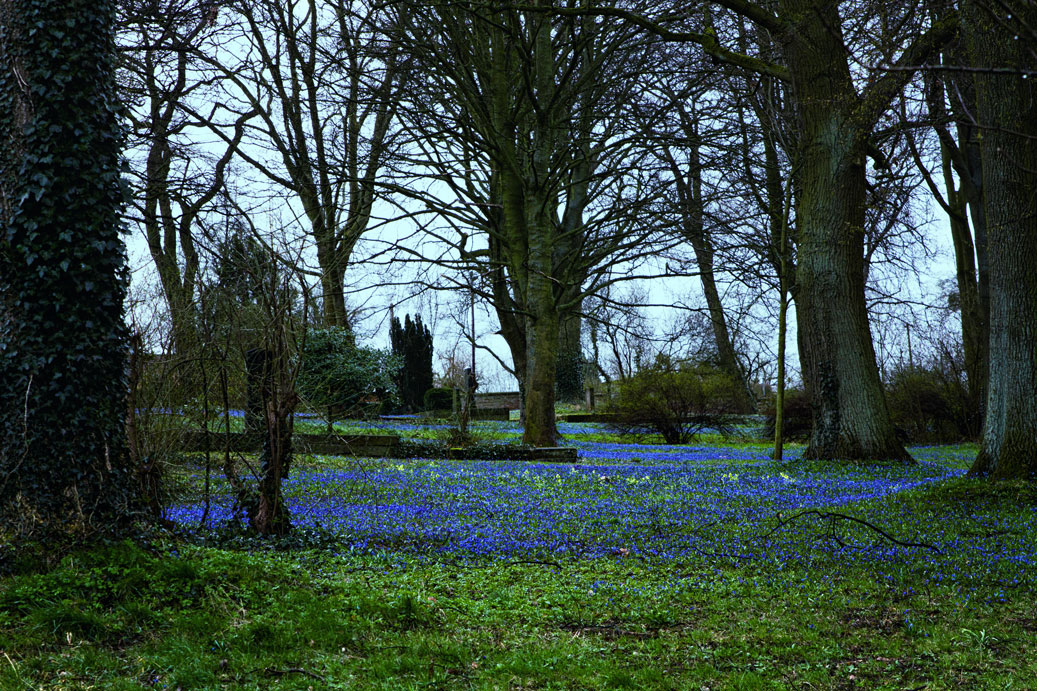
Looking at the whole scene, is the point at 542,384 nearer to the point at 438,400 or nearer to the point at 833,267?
the point at 833,267

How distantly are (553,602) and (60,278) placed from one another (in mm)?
4247

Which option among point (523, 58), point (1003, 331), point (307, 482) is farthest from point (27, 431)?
point (523, 58)

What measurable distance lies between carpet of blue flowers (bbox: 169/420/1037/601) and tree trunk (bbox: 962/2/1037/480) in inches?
41.5

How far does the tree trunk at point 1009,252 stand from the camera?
8.81m

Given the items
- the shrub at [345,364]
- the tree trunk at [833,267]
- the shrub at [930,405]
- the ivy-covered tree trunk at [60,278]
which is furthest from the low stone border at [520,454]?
the shrub at [930,405]

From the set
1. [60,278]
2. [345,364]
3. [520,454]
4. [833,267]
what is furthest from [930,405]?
[60,278]

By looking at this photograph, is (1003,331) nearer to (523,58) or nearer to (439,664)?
(439,664)

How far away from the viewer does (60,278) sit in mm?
5477

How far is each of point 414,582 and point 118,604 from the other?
1.97 metres

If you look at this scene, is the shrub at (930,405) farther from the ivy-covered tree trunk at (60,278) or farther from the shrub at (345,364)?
the ivy-covered tree trunk at (60,278)

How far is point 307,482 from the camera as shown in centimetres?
1095

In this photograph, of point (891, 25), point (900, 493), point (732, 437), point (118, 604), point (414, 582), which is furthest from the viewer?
point (732, 437)

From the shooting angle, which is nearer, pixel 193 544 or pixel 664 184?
pixel 193 544

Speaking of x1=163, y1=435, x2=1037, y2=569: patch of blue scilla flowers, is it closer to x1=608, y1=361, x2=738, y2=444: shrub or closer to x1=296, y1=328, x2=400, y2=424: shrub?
x1=296, y1=328, x2=400, y2=424: shrub
